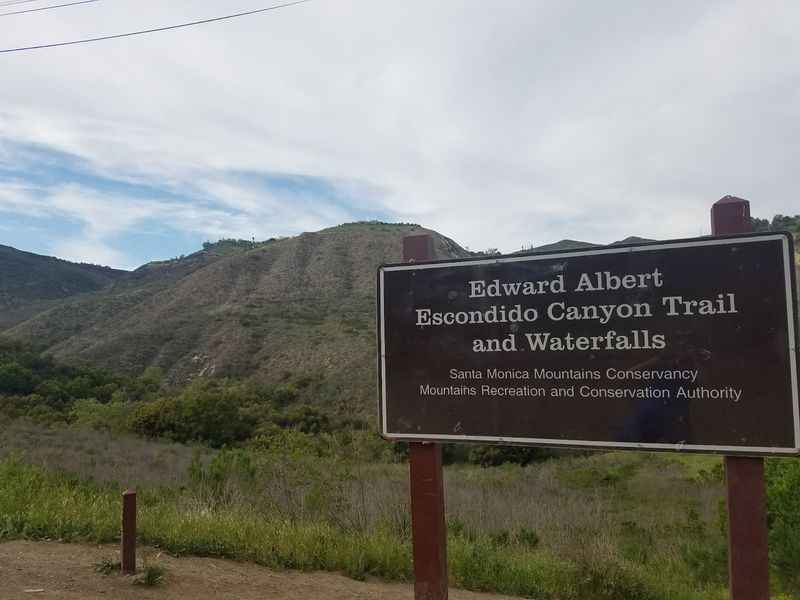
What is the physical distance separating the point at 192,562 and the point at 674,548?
6080 millimetres

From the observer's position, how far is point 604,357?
11.7 ft

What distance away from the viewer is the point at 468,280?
159 inches

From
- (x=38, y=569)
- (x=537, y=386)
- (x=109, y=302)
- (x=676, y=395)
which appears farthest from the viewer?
(x=109, y=302)

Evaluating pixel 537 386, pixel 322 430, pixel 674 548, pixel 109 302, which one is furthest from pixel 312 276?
pixel 537 386

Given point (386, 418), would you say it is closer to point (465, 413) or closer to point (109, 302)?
point (465, 413)

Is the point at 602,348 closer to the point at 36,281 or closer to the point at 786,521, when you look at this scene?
the point at 786,521

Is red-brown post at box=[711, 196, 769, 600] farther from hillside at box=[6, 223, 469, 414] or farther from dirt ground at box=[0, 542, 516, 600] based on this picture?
hillside at box=[6, 223, 469, 414]

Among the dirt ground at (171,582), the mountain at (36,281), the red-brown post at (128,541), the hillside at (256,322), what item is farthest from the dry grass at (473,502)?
the mountain at (36,281)

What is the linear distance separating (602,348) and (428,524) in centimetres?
159

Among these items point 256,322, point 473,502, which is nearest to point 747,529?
point 473,502

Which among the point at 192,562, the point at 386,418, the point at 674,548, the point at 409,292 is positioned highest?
the point at 409,292

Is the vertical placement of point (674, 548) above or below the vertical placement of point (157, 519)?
below

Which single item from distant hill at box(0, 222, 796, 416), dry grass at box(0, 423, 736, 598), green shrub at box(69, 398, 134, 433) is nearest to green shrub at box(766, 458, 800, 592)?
dry grass at box(0, 423, 736, 598)

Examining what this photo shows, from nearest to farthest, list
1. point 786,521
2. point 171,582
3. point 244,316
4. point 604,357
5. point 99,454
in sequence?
1. point 604,357
2. point 171,582
3. point 786,521
4. point 99,454
5. point 244,316
